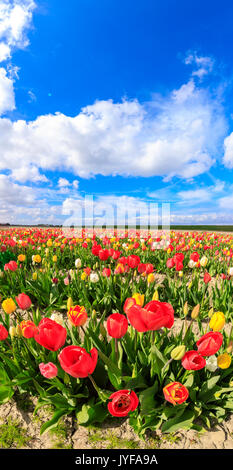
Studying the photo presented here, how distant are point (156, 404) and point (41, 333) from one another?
4.07 feet

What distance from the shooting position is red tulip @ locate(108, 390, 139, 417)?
4.49 ft

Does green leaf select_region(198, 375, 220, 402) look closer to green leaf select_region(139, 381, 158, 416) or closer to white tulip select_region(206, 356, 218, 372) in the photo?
white tulip select_region(206, 356, 218, 372)

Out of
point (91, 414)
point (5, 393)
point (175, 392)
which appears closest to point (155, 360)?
point (175, 392)

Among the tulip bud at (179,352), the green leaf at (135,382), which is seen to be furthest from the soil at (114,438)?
the tulip bud at (179,352)

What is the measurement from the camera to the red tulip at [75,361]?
1.34 metres

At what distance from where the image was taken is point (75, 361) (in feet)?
4.62

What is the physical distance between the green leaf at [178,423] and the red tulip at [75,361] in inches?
37.7

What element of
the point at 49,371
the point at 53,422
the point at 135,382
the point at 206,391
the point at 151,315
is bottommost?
the point at 53,422

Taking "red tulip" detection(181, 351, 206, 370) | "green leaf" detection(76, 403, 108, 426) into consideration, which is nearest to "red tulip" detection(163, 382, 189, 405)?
"red tulip" detection(181, 351, 206, 370)

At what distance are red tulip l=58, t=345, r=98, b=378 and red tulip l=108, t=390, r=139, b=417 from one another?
0.75 ft

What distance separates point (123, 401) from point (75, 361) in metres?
0.43

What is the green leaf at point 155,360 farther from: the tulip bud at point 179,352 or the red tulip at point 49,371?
the red tulip at point 49,371

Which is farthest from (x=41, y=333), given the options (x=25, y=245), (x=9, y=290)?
(x=25, y=245)

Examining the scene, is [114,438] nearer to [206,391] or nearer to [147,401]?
[147,401]
